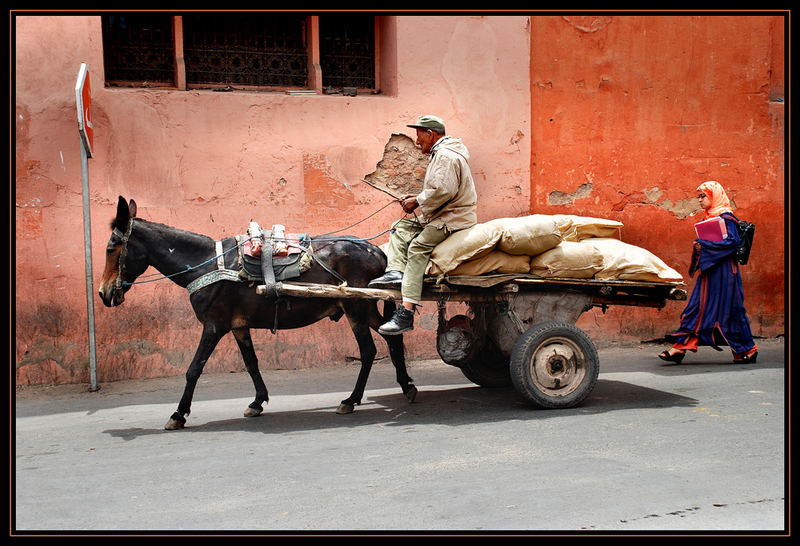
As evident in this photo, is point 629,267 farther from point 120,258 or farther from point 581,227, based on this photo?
point 120,258

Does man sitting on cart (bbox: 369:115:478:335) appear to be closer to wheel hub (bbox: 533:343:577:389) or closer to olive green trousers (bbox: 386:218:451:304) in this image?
olive green trousers (bbox: 386:218:451:304)

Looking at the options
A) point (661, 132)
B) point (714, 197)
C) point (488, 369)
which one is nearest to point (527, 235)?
point (488, 369)

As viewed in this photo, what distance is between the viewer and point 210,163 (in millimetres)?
8641

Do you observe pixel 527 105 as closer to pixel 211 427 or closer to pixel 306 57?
pixel 306 57

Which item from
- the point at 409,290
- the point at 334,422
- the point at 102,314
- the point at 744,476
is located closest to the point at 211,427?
the point at 334,422

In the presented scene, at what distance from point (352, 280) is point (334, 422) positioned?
1.15 metres

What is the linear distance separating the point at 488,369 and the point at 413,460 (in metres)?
2.35

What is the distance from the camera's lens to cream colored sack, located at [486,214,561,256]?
20.8 feet

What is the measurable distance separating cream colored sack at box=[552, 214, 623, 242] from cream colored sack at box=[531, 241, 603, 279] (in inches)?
10.5

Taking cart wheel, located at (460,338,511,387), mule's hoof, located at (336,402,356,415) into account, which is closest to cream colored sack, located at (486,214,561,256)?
cart wheel, located at (460,338,511,387)

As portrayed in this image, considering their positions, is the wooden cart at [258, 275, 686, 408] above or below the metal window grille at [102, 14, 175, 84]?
below

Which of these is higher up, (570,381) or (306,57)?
(306,57)

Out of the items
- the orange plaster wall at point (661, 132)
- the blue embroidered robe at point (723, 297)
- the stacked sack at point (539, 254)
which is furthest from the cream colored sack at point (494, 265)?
the orange plaster wall at point (661, 132)

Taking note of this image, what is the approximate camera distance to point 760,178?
10.4 meters
